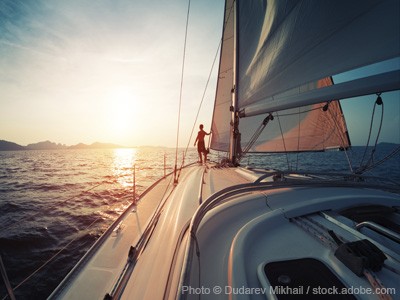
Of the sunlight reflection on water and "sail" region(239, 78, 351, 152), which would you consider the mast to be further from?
the sunlight reflection on water

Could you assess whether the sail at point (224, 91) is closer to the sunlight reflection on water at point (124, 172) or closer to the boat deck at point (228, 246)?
the boat deck at point (228, 246)

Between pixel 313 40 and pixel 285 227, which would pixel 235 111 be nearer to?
pixel 313 40

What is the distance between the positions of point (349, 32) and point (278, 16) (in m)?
1.21

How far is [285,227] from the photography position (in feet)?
5.84

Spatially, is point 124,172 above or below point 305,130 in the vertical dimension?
below

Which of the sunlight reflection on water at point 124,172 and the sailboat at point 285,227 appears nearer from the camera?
the sailboat at point 285,227

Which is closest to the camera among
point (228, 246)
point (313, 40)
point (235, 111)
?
point (228, 246)

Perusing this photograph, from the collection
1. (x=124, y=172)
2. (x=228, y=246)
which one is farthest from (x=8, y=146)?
(x=228, y=246)

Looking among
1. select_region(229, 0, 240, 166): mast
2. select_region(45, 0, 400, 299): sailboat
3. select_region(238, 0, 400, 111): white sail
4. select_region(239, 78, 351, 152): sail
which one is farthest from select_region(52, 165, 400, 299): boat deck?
select_region(239, 78, 351, 152): sail

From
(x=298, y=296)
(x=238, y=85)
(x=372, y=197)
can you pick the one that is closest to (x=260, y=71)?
(x=238, y=85)

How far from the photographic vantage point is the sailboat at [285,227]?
1.17m

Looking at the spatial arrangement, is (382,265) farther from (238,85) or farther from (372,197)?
(238,85)

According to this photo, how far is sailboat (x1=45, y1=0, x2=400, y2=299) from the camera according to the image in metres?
1.17

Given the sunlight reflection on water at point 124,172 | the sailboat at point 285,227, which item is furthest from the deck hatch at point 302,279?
the sunlight reflection on water at point 124,172
